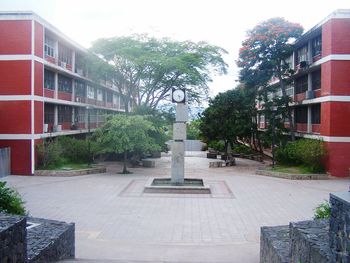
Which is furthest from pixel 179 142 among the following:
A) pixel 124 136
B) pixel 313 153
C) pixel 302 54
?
pixel 302 54

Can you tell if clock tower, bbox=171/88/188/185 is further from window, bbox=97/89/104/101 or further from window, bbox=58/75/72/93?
window, bbox=97/89/104/101

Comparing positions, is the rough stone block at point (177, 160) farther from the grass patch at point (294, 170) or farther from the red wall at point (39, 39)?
the red wall at point (39, 39)

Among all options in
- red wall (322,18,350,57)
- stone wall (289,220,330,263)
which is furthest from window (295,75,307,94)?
stone wall (289,220,330,263)

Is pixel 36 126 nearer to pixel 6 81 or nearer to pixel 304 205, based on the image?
pixel 6 81

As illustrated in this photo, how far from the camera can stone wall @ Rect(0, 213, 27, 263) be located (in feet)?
16.9

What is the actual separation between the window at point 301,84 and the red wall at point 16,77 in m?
20.0

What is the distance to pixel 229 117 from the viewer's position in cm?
3222

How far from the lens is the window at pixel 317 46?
28.0 m

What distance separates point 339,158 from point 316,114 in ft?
17.2

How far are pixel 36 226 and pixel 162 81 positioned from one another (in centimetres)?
2637

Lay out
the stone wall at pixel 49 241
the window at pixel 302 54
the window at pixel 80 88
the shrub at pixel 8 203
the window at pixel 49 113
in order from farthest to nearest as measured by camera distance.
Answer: the window at pixel 80 88 < the window at pixel 302 54 < the window at pixel 49 113 < the shrub at pixel 8 203 < the stone wall at pixel 49 241

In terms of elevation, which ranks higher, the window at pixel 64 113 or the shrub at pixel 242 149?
the window at pixel 64 113

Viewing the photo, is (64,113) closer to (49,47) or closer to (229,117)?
(49,47)

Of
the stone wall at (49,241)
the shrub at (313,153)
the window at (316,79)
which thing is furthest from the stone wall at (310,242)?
the window at (316,79)
